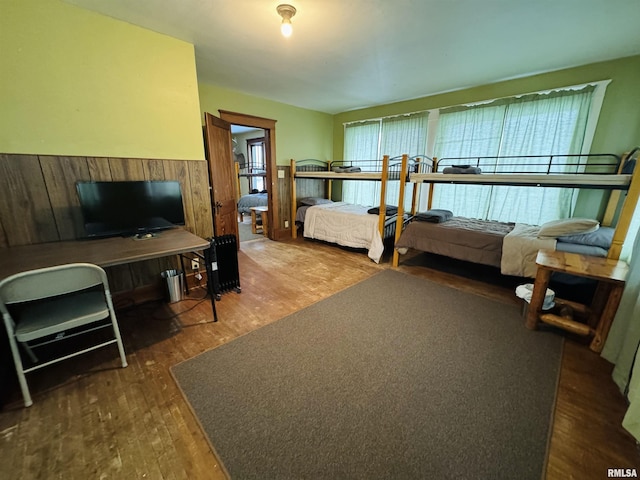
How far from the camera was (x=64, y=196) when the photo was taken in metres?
2.09

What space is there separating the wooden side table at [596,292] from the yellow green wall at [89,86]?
3.52 metres

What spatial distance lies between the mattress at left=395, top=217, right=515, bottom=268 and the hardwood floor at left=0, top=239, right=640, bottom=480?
3.61 feet

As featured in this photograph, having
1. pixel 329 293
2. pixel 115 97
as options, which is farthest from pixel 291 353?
pixel 115 97

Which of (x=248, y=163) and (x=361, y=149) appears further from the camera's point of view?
(x=248, y=163)

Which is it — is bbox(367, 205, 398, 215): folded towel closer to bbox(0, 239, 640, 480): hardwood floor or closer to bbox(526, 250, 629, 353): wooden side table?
bbox(526, 250, 629, 353): wooden side table

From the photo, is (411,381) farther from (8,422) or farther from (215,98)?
(215,98)

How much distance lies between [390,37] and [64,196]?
10.5ft

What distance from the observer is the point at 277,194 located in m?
4.84

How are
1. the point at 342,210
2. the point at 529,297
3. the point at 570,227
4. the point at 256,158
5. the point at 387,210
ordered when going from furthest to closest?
the point at 256,158
the point at 342,210
the point at 387,210
the point at 570,227
the point at 529,297

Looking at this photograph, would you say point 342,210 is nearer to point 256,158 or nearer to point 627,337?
point 627,337

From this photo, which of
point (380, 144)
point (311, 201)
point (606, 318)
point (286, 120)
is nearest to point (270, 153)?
point (286, 120)

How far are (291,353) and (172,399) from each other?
2.48 feet

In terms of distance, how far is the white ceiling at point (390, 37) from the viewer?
190 cm

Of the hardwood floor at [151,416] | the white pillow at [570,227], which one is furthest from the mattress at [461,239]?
the hardwood floor at [151,416]
